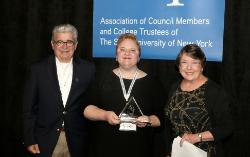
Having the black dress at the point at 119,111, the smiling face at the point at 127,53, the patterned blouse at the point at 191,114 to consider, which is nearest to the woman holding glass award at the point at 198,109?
the patterned blouse at the point at 191,114

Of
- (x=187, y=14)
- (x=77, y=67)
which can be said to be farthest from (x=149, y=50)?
(x=77, y=67)

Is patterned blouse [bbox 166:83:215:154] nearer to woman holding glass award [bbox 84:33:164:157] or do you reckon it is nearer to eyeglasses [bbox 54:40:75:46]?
woman holding glass award [bbox 84:33:164:157]

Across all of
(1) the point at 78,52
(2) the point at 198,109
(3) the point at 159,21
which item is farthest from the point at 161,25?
(2) the point at 198,109

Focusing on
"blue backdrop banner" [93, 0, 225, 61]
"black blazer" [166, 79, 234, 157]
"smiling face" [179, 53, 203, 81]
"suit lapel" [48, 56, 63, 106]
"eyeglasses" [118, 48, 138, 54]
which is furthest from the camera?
"blue backdrop banner" [93, 0, 225, 61]

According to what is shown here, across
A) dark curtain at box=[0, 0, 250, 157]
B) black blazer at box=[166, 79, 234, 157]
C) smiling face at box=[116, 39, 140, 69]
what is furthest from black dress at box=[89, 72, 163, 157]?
dark curtain at box=[0, 0, 250, 157]

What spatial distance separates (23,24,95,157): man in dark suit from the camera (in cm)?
275

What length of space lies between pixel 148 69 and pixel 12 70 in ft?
5.19

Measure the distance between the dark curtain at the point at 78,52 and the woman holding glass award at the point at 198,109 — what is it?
771mm

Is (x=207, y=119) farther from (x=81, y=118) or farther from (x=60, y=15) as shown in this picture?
(x=60, y=15)

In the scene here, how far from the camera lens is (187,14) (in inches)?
131

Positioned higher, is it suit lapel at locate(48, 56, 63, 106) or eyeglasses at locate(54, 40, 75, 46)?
eyeglasses at locate(54, 40, 75, 46)

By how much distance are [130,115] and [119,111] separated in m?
0.15

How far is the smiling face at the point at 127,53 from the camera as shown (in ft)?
8.05

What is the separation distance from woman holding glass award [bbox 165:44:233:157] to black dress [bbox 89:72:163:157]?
18 centimetres
